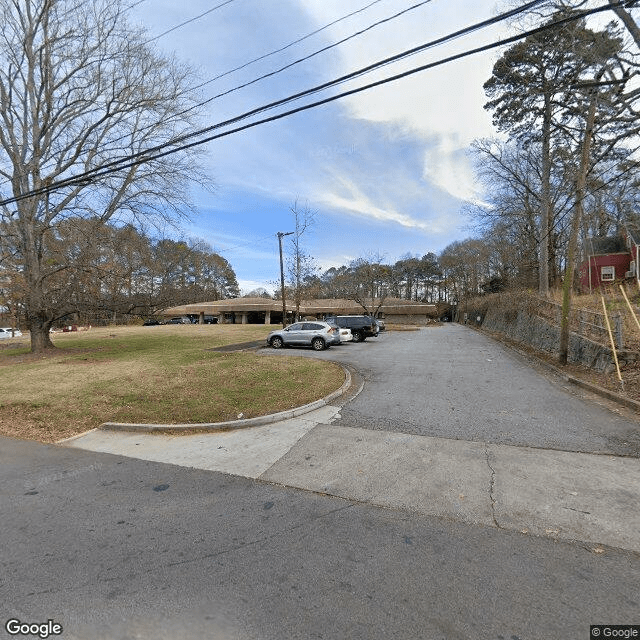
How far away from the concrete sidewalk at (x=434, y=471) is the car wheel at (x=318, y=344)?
11.6 meters

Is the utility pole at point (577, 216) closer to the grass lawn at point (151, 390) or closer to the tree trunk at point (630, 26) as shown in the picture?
the tree trunk at point (630, 26)

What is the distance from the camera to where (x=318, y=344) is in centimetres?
1783

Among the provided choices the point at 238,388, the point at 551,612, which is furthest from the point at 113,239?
the point at 551,612

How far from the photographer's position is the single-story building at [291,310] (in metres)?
50.6

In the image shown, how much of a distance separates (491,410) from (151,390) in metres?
7.66

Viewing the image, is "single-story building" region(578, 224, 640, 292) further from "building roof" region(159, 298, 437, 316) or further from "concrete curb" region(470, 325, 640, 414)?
"concrete curb" region(470, 325, 640, 414)

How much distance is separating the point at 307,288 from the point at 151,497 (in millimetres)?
36333

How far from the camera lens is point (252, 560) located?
2.72 metres

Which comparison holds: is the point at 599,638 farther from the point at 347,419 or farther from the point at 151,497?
the point at 347,419

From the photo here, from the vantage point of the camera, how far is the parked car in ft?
58.7

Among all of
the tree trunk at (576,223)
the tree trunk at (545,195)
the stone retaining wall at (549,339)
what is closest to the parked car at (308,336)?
the stone retaining wall at (549,339)

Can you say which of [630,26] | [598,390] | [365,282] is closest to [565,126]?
[630,26]

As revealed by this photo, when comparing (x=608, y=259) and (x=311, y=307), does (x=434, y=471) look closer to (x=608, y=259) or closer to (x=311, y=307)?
(x=608, y=259)

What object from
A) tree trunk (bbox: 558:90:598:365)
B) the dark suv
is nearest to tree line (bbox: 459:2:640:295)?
tree trunk (bbox: 558:90:598:365)
